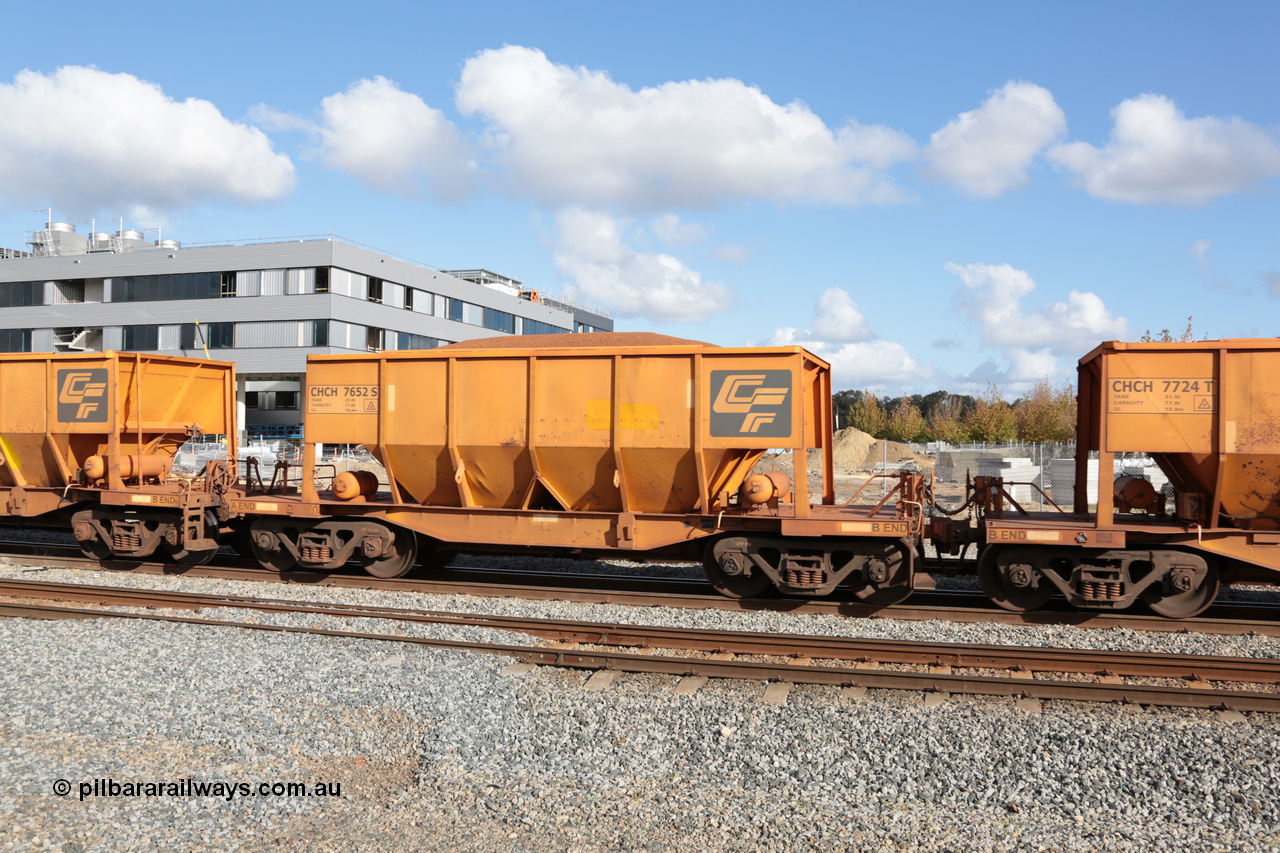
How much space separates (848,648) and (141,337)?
57192 mm

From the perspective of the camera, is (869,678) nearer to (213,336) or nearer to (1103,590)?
(1103,590)

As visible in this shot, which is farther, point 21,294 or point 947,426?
point 947,426

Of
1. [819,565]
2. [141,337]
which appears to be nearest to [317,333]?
[141,337]

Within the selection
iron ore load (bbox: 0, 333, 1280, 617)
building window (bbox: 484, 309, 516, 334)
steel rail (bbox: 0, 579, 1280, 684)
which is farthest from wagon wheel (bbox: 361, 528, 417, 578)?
building window (bbox: 484, 309, 516, 334)

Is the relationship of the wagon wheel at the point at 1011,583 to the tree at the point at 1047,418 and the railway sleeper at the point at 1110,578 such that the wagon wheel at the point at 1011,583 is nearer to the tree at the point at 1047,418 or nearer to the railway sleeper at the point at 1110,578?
the railway sleeper at the point at 1110,578

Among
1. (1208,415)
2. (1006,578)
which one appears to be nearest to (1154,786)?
(1006,578)

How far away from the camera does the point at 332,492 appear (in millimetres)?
12547

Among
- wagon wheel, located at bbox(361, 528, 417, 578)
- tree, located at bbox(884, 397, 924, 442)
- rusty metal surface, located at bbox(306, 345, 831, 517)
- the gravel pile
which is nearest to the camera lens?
the gravel pile

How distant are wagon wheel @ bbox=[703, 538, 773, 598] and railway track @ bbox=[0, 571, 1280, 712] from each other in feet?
5.36

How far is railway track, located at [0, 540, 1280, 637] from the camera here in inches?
Answer: 378

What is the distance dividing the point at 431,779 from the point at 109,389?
10919 millimetres

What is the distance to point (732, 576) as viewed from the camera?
1074cm

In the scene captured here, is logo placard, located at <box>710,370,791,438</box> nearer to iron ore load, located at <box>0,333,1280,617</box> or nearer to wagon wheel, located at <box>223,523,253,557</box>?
iron ore load, located at <box>0,333,1280,617</box>

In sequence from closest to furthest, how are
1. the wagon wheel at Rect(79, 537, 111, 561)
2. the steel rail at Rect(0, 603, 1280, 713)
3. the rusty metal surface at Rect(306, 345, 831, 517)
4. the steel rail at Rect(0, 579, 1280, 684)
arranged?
the steel rail at Rect(0, 603, 1280, 713) < the steel rail at Rect(0, 579, 1280, 684) < the rusty metal surface at Rect(306, 345, 831, 517) < the wagon wheel at Rect(79, 537, 111, 561)
